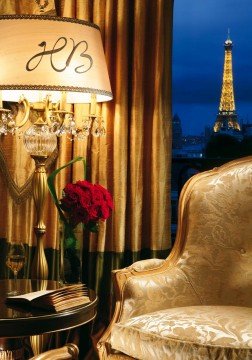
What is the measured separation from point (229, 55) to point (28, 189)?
138 cm

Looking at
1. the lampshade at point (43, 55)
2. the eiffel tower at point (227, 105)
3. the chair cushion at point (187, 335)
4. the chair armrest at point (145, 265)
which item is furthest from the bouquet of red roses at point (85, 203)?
the eiffel tower at point (227, 105)

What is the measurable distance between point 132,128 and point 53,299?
3.92ft

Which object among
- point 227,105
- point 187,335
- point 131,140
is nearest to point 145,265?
point 187,335

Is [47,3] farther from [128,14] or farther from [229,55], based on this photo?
[229,55]

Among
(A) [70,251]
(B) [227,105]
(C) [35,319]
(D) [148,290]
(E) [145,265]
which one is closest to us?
(C) [35,319]

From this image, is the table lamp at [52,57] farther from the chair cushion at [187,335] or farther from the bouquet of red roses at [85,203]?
the chair cushion at [187,335]

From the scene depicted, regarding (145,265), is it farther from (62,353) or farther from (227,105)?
(227,105)

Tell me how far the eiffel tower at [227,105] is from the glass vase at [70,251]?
1267 millimetres

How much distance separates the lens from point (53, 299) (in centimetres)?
227

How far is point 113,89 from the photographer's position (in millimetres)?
3268

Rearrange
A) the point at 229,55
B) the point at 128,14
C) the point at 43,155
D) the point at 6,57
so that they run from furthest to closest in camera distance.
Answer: the point at 229,55, the point at 128,14, the point at 43,155, the point at 6,57

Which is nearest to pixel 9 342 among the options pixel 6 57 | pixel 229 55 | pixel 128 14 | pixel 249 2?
pixel 6 57

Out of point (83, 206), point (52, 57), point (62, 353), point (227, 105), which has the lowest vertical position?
point (62, 353)

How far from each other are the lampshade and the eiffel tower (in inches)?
48.1
